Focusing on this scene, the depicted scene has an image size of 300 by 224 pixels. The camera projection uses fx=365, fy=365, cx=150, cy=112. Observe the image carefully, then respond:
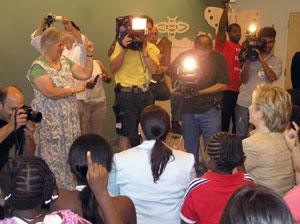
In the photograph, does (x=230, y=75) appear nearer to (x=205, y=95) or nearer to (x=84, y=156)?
(x=205, y=95)

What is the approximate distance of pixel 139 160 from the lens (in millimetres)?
1807

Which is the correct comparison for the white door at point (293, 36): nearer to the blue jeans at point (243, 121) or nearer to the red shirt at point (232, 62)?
the red shirt at point (232, 62)

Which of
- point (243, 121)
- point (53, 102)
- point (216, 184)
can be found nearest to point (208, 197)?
point (216, 184)

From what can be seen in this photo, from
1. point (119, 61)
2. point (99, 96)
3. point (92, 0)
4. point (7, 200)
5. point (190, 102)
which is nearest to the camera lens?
point (7, 200)

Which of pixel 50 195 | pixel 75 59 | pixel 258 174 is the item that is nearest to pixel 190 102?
pixel 75 59

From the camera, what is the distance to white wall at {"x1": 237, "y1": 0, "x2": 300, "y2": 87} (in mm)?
6441

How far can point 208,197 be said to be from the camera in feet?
5.33

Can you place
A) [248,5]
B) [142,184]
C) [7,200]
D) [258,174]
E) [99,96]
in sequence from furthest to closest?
[248,5], [99,96], [258,174], [142,184], [7,200]

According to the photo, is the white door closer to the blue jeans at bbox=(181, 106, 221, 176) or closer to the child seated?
the blue jeans at bbox=(181, 106, 221, 176)

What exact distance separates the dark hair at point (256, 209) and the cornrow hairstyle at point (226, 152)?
0.76 metres

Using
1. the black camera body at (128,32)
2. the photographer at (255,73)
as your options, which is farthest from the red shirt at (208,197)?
the photographer at (255,73)

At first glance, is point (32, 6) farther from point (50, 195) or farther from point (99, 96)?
point (50, 195)

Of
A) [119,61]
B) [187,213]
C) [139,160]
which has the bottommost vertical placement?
[187,213]

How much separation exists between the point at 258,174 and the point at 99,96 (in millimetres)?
2129
